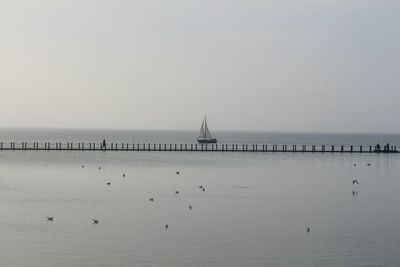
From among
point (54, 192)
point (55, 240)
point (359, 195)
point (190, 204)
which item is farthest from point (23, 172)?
point (55, 240)

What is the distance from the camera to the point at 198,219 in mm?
43938

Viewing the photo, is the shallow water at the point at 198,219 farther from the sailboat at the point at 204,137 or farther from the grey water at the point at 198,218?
the sailboat at the point at 204,137

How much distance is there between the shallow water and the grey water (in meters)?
0.06

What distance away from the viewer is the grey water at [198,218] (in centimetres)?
3394

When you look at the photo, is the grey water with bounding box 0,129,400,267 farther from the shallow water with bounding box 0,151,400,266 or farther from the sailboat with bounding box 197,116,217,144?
the sailboat with bounding box 197,116,217,144

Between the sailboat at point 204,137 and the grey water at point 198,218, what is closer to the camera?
the grey water at point 198,218

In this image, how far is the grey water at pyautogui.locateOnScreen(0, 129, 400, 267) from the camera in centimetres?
3394

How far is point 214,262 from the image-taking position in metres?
32.7

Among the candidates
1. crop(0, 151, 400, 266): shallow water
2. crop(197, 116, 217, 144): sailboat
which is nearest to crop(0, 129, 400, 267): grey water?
crop(0, 151, 400, 266): shallow water

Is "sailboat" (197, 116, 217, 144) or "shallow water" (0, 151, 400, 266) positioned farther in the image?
"sailboat" (197, 116, 217, 144)

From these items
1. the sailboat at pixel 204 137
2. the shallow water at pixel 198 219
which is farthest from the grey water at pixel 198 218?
the sailboat at pixel 204 137

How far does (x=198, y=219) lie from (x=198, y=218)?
0.38m

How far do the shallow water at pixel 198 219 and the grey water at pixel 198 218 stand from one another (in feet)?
0.20

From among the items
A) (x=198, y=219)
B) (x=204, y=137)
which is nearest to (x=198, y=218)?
(x=198, y=219)
